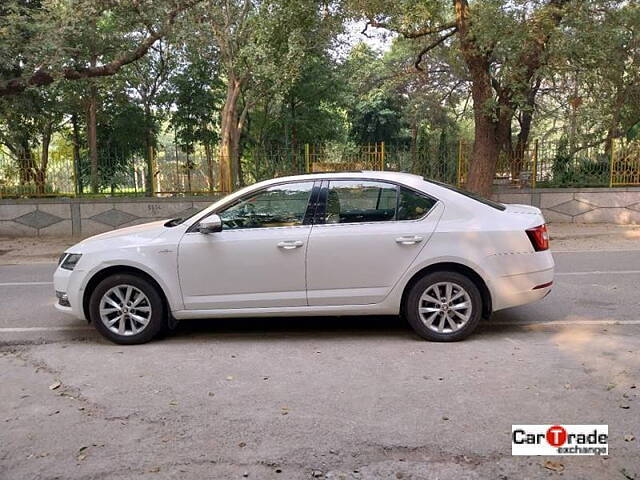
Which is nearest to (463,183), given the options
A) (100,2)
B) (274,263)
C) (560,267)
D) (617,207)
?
(617,207)

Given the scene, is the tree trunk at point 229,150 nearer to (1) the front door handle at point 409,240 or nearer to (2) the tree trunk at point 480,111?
(2) the tree trunk at point 480,111

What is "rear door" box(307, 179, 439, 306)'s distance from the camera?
529 centimetres

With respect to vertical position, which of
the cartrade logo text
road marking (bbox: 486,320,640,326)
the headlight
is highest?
the headlight

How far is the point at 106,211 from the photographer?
14.9 meters

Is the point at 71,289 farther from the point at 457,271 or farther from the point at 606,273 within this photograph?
the point at 606,273

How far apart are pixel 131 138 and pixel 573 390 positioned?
1885 cm

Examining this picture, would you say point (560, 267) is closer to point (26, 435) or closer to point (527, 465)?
point (527, 465)

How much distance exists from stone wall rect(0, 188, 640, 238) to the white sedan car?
378 inches

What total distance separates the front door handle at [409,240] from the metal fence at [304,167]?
957 cm

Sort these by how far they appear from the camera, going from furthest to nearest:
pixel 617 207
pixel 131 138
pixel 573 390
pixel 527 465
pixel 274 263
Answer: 1. pixel 131 138
2. pixel 617 207
3. pixel 274 263
4. pixel 573 390
5. pixel 527 465

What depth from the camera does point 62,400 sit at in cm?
424

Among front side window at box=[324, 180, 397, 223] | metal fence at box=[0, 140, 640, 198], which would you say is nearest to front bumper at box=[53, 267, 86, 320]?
front side window at box=[324, 180, 397, 223]

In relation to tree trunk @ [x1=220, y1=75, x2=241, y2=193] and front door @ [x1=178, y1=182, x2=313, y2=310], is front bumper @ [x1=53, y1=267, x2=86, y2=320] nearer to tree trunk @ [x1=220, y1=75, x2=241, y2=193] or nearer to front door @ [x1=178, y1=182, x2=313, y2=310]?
front door @ [x1=178, y1=182, x2=313, y2=310]

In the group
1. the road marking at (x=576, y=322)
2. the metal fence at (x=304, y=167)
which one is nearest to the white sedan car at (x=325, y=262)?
the road marking at (x=576, y=322)
